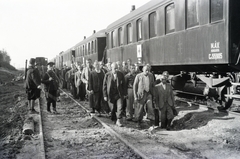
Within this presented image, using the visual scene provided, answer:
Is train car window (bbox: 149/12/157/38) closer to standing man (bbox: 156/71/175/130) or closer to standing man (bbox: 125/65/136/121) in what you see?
standing man (bbox: 125/65/136/121)

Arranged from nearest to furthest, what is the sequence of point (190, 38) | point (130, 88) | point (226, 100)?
point (190, 38) → point (226, 100) → point (130, 88)

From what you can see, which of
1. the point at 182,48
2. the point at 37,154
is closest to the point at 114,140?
the point at 37,154

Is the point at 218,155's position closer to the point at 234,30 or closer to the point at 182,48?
the point at 234,30

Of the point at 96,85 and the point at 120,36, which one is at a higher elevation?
the point at 120,36

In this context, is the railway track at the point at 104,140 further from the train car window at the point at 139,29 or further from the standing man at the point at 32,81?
the train car window at the point at 139,29

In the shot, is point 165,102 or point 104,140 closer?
point 104,140

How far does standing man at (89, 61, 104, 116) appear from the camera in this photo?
368 inches

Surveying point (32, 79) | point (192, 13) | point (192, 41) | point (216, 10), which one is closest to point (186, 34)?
point (192, 41)

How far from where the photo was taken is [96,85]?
9.38 m

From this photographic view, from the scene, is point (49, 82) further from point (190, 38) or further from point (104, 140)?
point (190, 38)

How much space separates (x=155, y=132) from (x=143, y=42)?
474 centimetres

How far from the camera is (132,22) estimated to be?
465 inches

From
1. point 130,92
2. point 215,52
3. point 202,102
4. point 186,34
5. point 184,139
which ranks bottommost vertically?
point 184,139

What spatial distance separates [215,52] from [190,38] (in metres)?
1.17
